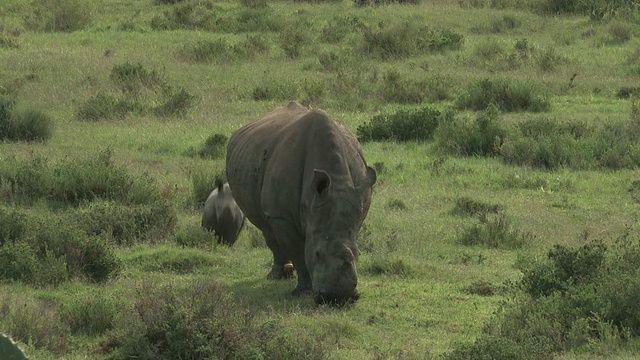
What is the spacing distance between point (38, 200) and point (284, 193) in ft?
16.4

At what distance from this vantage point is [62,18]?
30.6 m

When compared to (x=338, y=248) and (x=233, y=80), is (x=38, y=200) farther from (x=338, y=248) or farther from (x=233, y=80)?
(x=233, y=80)

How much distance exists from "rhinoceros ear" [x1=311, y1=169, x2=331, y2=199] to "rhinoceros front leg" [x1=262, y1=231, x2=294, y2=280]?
4.71ft

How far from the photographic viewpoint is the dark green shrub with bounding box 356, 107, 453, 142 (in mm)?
19016

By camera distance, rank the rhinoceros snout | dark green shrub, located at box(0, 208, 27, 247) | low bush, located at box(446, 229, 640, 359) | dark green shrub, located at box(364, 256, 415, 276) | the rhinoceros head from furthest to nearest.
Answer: dark green shrub, located at box(0, 208, 27, 247) < dark green shrub, located at box(364, 256, 415, 276) < the rhinoceros snout < the rhinoceros head < low bush, located at box(446, 229, 640, 359)

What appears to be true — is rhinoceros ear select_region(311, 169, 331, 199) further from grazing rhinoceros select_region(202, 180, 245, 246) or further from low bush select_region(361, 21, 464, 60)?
low bush select_region(361, 21, 464, 60)

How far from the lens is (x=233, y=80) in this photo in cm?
2331

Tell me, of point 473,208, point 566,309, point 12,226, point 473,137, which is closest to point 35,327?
point 12,226

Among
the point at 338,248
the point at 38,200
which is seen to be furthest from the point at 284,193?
the point at 38,200

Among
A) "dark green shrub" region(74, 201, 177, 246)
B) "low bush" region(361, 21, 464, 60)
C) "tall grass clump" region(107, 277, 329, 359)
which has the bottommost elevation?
"low bush" region(361, 21, 464, 60)

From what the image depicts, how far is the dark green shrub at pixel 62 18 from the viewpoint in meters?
30.5

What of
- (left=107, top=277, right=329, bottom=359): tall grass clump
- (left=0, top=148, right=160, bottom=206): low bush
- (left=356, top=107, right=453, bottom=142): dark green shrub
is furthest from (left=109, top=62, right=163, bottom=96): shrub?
(left=107, top=277, right=329, bottom=359): tall grass clump

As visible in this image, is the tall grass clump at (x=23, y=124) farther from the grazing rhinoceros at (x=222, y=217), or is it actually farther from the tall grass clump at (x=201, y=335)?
the tall grass clump at (x=201, y=335)

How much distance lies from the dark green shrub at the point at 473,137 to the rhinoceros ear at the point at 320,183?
26.5ft
